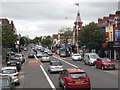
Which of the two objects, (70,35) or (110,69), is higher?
(70,35)

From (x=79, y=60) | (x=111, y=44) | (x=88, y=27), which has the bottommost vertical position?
(x=79, y=60)

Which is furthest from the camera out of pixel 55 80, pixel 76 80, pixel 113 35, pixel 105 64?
pixel 113 35

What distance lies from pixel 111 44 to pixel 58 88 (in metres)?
Answer: 33.2

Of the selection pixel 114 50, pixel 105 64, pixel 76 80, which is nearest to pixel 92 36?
pixel 114 50

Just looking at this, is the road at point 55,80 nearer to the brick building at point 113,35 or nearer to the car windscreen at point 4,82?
the car windscreen at point 4,82

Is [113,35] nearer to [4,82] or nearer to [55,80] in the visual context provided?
[55,80]

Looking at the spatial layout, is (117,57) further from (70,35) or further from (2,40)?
(70,35)

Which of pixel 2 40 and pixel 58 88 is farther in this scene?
pixel 2 40

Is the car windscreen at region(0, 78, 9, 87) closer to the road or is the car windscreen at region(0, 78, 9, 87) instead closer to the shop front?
the road

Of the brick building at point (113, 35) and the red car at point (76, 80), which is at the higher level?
the brick building at point (113, 35)

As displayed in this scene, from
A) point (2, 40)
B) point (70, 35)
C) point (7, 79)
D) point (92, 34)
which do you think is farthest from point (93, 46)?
point (70, 35)

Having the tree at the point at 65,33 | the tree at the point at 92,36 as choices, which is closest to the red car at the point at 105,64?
the tree at the point at 92,36

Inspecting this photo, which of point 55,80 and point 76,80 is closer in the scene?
point 76,80

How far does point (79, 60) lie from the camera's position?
50781 millimetres
